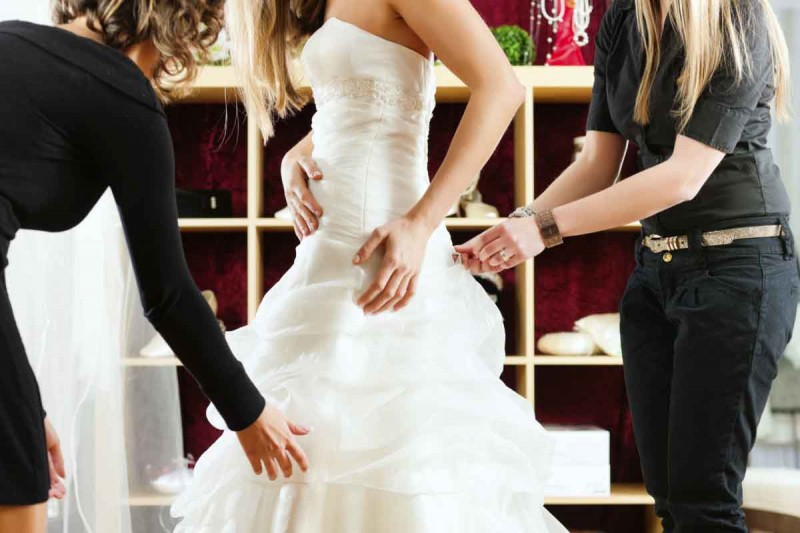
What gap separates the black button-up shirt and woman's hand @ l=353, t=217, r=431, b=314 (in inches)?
19.3

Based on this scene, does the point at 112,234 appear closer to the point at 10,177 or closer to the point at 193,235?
the point at 193,235

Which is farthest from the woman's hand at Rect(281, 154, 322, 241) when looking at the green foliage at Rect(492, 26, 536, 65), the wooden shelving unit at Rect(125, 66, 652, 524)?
the green foliage at Rect(492, 26, 536, 65)

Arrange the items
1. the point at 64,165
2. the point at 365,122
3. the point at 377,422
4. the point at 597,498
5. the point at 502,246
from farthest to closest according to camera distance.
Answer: the point at 597,498 → the point at 502,246 → the point at 365,122 → the point at 377,422 → the point at 64,165

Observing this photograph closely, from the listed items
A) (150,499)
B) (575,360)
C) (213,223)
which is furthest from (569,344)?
(150,499)

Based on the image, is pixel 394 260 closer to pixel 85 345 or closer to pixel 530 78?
pixel 85 345

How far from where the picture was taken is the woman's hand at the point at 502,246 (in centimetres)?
146

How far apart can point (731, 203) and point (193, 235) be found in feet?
8.00

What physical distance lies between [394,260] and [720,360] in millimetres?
567

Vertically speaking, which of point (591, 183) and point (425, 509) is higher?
point (591, 183)

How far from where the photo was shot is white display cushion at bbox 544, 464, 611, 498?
2.97 meters

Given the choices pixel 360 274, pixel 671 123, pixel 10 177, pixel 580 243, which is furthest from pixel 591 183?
pixel 580 243

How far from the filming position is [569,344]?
3072mm

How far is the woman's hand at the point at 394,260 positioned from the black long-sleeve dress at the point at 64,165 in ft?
1.06

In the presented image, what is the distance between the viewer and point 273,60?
150cm
